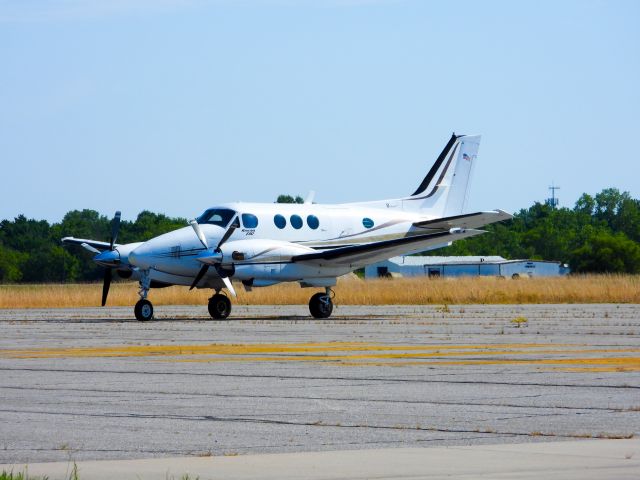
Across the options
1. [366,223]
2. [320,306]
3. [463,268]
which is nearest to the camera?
[320,306]

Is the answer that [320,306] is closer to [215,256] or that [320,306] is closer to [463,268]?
[215,256]

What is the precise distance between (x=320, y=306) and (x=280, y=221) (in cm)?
294

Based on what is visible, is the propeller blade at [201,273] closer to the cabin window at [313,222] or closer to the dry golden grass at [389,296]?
the cabin window at [313,222]

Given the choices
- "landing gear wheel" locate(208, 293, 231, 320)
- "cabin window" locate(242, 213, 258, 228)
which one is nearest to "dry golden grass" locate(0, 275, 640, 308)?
"cabin window" locate(242, 213, 258, 228)

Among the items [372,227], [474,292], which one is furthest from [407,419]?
[474,292]

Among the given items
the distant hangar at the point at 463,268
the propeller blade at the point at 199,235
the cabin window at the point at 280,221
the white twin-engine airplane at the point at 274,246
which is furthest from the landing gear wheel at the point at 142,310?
the distant hangar at the point at 463,268

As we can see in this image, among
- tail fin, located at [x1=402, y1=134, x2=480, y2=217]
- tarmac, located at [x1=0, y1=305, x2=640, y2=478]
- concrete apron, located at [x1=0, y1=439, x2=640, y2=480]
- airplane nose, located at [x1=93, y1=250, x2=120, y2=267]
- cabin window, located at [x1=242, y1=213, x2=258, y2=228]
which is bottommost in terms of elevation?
concrete apron, located at [x1=0, y1=439, x2=640, y2=480]

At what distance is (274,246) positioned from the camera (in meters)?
36.8

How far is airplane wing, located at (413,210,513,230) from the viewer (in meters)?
39.0

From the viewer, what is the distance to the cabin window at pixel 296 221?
3831 centimetres

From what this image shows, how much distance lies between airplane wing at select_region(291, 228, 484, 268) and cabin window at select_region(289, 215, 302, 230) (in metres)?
1.28

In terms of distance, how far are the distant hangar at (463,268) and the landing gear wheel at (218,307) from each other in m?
72.2

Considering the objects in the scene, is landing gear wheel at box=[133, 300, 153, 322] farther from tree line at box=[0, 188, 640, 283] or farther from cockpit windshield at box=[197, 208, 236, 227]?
tree line at box=[0, 188, 640, 283]

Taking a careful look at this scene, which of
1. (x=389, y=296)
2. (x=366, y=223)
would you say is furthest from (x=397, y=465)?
(x=389, y=296)
